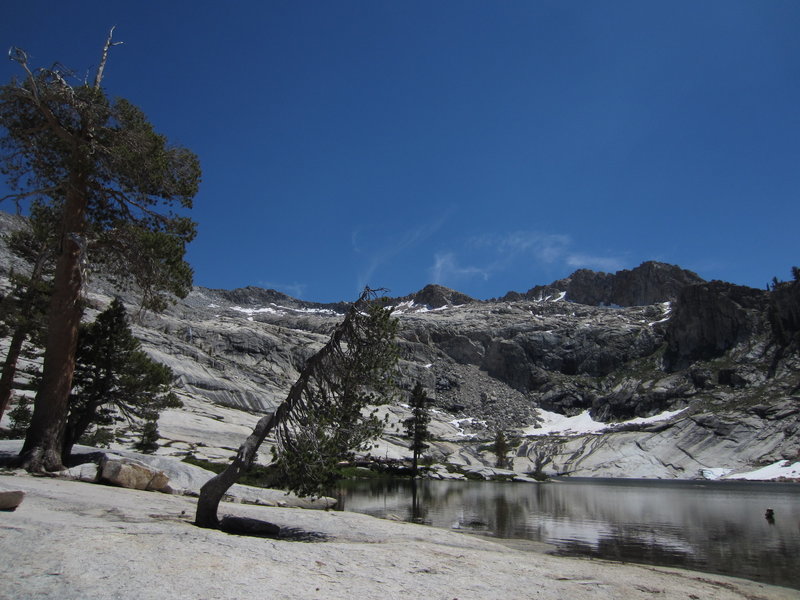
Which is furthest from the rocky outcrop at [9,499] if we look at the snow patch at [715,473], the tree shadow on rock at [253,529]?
the snow patch at [715,473]

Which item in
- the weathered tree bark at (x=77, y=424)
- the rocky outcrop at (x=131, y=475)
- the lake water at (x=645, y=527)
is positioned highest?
the weathered tree bark at (x=77, y=424)

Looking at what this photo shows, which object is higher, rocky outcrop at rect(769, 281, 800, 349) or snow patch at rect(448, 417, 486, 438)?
rocky outcrop at rect(769, 281, 800, 349)

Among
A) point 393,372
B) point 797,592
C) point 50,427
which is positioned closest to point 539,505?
point 797,592

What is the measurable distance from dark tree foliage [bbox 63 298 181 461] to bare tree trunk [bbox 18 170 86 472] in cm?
748

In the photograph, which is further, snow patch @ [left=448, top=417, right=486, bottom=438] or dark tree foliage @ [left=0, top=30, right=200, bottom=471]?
snow patch @ [left=448, top=417, right=486, bottom=438]

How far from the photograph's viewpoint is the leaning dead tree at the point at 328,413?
15.4 metres

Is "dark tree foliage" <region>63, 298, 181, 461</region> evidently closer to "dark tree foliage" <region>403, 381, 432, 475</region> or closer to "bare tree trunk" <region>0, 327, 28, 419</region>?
"bare tree trunk" <region>0, 327, 28, 419</region>

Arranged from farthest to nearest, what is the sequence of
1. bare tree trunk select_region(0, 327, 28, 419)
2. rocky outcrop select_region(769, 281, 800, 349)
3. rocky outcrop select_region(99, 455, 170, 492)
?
rocky outcrop select_region(769, 281, 800, 349), bare tree trunk select_region(0, 327, 28, 419), rocky outcrop select_region(99, 455, 170, 492)

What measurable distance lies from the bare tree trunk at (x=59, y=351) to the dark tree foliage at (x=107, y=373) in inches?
295

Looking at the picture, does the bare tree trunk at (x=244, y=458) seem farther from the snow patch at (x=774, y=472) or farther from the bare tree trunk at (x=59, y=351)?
the snow patch at (x=774, y=472)

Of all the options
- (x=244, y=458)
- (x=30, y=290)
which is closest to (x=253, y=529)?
(x=244, y=458)

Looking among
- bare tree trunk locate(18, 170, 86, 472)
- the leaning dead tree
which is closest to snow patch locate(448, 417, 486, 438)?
bare tree trunk locate(18, 170, 86, 472)

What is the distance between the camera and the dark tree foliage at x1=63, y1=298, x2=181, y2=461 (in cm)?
2716

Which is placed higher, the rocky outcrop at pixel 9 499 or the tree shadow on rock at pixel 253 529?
the rocky outcrop at pixel 9 499
